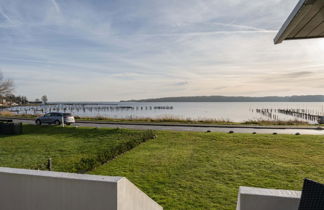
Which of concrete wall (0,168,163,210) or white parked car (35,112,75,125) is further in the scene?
white parked car (35,112,75,125)

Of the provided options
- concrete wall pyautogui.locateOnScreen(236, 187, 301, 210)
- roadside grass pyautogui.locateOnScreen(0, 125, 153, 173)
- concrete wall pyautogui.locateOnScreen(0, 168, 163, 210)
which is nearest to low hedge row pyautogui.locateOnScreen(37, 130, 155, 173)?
roadside grass pyautogui.locateOnScreen(0, 125, 153, 173)

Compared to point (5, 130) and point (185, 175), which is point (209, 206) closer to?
point (185, 175)

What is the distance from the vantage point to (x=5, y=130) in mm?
16250

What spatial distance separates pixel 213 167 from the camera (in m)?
7.78

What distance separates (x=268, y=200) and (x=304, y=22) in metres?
2.19

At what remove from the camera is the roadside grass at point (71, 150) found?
27.1 feet

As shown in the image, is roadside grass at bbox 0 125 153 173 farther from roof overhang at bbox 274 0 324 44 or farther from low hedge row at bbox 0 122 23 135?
roof overhang at bbox 274 0 324 44

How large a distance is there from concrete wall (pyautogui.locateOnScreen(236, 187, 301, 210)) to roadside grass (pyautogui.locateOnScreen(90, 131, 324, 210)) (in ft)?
10.6

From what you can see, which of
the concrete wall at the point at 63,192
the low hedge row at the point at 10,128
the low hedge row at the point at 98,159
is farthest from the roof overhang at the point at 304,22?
the low hedge row at the point at 10,128

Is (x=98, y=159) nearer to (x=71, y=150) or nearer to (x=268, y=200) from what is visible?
(x=71, y=150)

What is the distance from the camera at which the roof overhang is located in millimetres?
2284

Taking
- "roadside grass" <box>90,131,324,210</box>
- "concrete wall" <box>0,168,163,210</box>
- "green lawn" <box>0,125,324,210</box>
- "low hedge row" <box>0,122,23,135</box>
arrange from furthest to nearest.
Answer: "low hedge row" <box>0,122,23,135</box> → "green lawn" <box>0,125,324,210</box> → "roadside grass" <box>90,131,324,210</box> → "concrete wall" <box>0,168,163,210</box>

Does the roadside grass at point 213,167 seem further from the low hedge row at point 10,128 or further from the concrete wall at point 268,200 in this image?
the low hedge row at point 10,128

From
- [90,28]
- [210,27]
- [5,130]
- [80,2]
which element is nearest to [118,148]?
[80,2]
